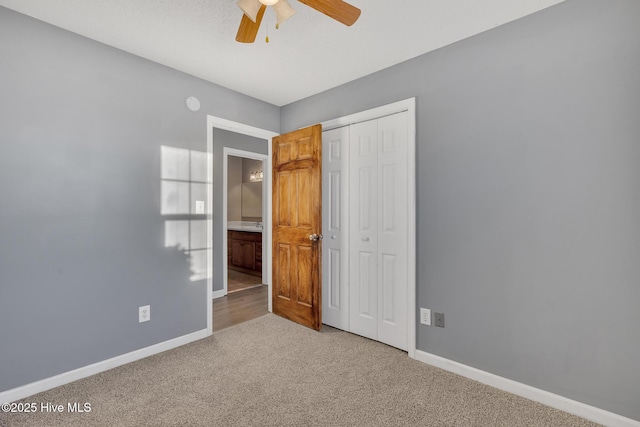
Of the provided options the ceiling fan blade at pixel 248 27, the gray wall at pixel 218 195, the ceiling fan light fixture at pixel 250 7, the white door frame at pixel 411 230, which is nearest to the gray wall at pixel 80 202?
the ceiling fan blade at pixel 248 27

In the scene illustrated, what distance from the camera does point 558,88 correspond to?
189cm

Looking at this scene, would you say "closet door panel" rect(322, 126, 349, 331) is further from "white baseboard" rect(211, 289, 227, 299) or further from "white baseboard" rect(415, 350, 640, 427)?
"white baseboard" rect(211, 289, 227, 299)

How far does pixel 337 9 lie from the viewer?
5.08ft

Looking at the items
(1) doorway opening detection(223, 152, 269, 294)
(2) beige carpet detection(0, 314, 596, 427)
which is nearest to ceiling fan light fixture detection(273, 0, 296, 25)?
(2) beige carpet detection(0, 314, 596, 427)

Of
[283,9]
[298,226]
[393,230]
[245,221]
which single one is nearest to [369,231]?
[393,230]

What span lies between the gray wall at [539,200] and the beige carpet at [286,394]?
328 millimetres

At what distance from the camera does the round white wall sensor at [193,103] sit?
2.85 meters

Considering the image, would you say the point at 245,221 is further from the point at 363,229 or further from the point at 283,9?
the point at 283,9

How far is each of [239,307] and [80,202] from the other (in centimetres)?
219

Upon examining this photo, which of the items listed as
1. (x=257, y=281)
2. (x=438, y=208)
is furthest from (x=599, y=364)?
(x=257, y=281)

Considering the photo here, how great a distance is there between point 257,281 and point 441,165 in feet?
12.7

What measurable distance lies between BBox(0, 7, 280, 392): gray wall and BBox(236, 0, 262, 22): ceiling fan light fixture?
1.55m

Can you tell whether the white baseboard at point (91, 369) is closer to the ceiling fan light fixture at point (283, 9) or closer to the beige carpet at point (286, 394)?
the beige carpet at point (286, 394)

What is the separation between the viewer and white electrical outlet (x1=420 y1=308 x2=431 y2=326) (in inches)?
96.5
